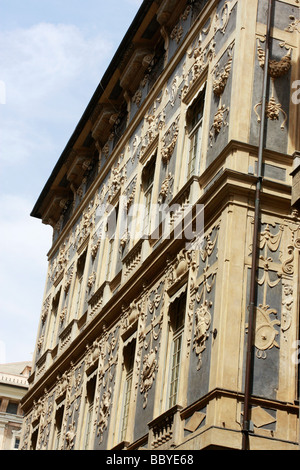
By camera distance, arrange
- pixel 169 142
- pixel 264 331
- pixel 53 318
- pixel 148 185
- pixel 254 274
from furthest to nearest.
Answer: pixel 53 318, pixel 148 185, pixel 169 142, pixel 254 274, pixel 264 331

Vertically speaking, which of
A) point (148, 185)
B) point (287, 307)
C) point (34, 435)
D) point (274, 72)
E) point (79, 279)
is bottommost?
point (287, 307)

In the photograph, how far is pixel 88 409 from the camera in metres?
22.1

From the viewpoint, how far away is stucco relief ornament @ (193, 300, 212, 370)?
1476cm

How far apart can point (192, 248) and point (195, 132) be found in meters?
3.39

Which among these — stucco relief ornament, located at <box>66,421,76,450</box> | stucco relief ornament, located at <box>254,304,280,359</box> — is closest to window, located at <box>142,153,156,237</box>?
stucco relief ornament, located at <box>66,421,76,450</box>

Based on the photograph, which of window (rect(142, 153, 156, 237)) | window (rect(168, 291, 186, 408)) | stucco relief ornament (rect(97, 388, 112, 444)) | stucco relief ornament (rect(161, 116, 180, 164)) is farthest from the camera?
window (rect(142, 153, 156, 237))

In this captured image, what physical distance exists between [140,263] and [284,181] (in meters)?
4.91

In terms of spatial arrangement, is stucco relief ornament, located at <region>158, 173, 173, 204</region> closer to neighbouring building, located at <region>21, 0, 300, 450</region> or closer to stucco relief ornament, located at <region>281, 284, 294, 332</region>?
neighbouring building, located at <region>21, 0, 300, 450</region>

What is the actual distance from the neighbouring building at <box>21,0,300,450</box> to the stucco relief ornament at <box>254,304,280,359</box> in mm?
19

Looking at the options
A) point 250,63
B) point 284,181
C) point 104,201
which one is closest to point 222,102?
point 250,63

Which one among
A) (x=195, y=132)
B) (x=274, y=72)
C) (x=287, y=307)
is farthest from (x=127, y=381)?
(x=274, y=72)

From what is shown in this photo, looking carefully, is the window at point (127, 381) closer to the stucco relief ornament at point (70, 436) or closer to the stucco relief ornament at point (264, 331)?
the stucco relief ornament at point (70, 436)

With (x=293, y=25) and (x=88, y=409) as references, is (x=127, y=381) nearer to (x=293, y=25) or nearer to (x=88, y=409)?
(x=88, y=409)

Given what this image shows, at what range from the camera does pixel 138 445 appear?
55.8ft
